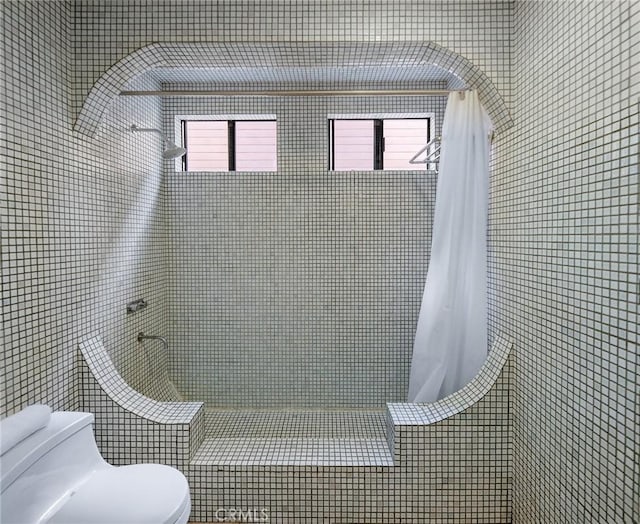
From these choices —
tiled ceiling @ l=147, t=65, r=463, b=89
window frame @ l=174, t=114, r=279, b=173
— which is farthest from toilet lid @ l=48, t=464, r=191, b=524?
tiled ceiling @ l=147, t=65, r=463, b=89

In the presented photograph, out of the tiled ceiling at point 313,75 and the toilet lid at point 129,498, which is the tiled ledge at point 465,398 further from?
the tiled ceiling at point 313,75

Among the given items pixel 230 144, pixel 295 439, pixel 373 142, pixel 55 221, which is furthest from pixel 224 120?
pixel 295 439

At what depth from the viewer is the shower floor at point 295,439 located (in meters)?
1.93

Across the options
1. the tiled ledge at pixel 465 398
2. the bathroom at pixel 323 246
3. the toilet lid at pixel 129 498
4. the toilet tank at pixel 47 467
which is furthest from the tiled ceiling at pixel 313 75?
the toilet lid at pixel 129 498

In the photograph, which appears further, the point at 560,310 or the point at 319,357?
the point at 319,357

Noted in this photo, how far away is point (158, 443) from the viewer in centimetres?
188

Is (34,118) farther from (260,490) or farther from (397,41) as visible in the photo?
(260,490)

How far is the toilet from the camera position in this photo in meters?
1.32

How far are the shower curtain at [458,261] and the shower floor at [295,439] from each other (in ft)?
1.47

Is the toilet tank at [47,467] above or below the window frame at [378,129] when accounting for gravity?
below

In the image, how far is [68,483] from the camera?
1530mm

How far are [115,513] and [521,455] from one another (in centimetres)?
162

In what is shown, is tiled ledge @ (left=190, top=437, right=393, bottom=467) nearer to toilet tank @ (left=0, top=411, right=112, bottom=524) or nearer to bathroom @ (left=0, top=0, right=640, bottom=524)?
bathroom @ (left=0, top=0, right=640, bottom=524)

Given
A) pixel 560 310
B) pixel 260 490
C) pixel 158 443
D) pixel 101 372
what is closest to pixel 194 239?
pixel 101 372
